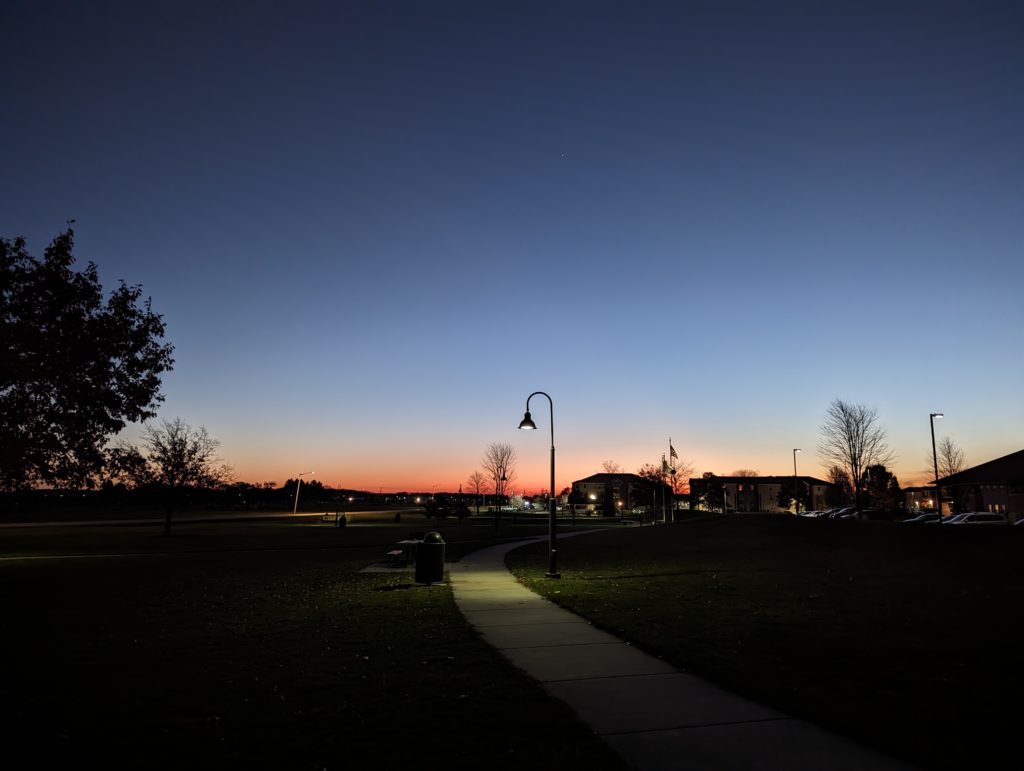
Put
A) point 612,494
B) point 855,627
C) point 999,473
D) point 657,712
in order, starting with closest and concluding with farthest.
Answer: point 657,712 < point 855,627 < point 999,473 < point 612,494

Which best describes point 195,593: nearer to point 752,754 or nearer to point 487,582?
point 487,582

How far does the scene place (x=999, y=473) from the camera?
5319 cm

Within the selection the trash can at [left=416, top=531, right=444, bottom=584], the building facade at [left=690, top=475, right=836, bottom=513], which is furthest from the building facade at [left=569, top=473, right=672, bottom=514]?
the trash can at [left=416, top=531, right=444, bottom=584]

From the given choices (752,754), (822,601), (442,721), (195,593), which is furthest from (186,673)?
(822,601)

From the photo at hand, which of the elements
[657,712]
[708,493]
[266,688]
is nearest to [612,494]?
[708,493]

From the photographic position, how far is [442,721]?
606 centimetres

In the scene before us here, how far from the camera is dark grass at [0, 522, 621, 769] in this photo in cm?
532

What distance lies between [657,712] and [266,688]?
4.41 meters

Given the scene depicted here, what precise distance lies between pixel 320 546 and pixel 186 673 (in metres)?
25.2

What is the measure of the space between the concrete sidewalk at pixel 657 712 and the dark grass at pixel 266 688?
348 mm

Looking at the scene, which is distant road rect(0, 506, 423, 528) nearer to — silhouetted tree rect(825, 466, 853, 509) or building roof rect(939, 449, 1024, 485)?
building roof rect(939, 449, 1024, 485)

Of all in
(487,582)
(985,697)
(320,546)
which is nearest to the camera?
(985,697)

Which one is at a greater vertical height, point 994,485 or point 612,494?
point 994,485

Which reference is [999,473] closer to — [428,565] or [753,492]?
[428,565]
